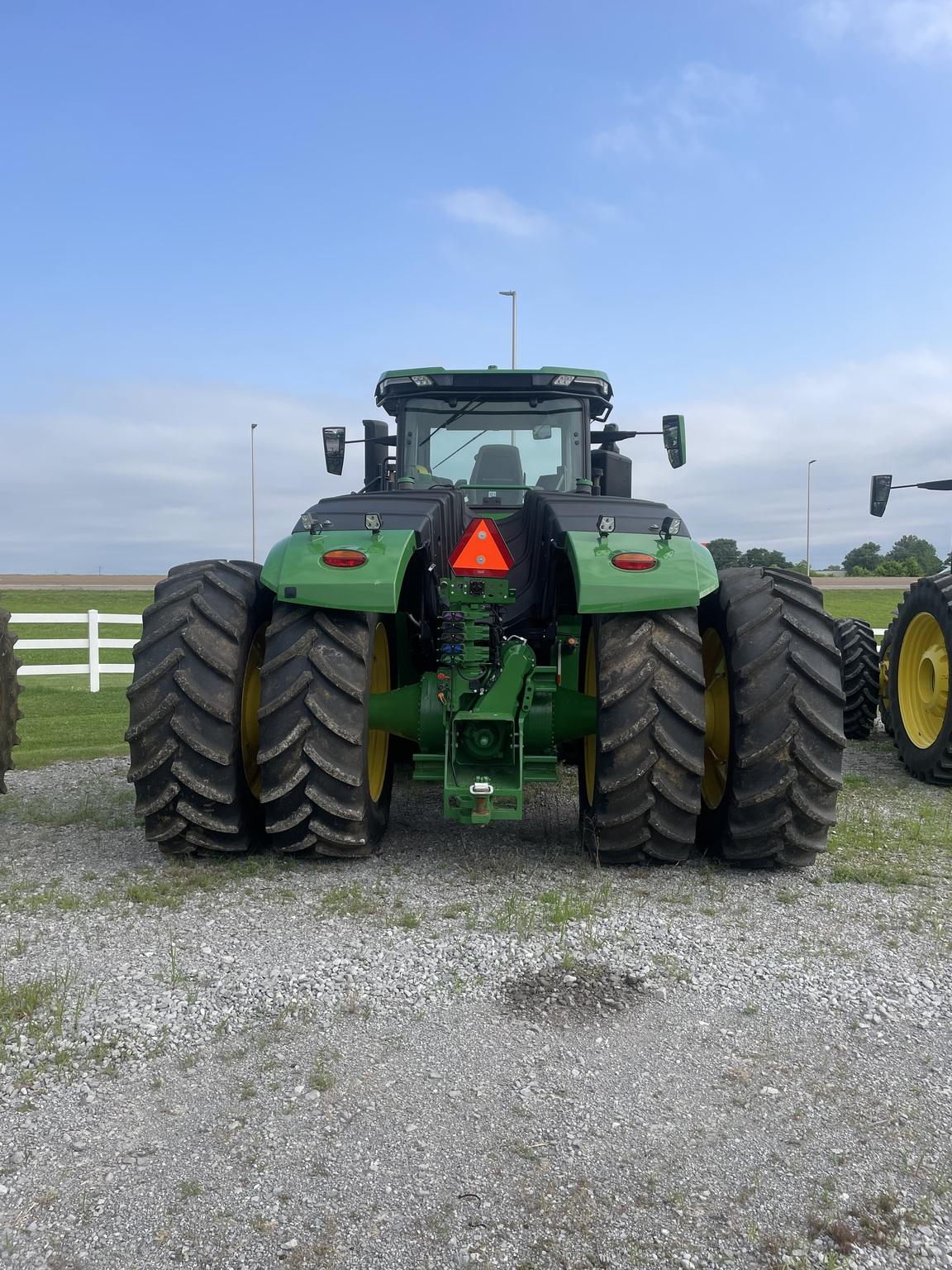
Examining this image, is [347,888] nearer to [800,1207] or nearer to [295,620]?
[295,620]

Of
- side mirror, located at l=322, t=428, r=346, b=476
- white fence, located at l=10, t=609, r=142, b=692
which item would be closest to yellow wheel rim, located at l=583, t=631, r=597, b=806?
side mirror, located at l=322, t=428, r=346, b=476

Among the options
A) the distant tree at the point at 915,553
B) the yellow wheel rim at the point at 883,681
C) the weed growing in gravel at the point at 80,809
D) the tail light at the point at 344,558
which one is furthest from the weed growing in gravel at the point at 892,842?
the distant tree at the point at 915,553

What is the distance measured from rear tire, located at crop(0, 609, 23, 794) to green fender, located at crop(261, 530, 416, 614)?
242cm

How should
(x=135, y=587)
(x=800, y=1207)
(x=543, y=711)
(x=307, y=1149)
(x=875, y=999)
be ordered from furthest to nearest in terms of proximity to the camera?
(x=135, y=587)
(x=543, y=711)
(x=875, y=999)
(x=307, y=1149)
(x=800, y=1207)

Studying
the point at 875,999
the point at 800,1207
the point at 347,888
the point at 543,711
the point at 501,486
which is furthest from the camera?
the point at 501,486

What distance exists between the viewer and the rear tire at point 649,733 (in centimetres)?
454

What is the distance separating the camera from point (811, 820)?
470 centimetres

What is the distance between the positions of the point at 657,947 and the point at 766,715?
4.41ft

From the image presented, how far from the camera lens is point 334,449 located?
7.68 m

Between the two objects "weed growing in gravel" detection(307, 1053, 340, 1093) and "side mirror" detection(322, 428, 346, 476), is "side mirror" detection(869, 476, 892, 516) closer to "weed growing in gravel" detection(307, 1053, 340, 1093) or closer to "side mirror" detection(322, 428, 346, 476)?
"side mirror" detection(322, 428, 346, 476)

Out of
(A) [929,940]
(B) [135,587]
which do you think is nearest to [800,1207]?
(A) [929,940]

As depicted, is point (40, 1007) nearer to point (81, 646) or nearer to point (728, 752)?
point (728, 752)

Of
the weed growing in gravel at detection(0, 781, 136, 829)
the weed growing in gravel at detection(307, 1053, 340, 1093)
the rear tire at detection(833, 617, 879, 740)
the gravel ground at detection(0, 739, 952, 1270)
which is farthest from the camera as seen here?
the rear tire at detection(833, 617, 879, 740)

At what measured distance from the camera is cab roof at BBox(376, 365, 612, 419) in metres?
6.79
